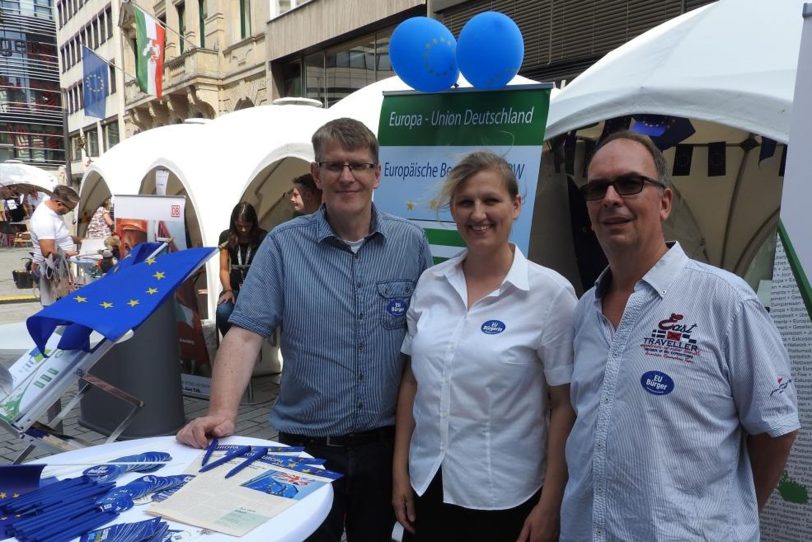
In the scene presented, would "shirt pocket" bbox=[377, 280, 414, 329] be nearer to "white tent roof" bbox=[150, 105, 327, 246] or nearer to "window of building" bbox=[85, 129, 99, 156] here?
"white tent roof" bbox=[150, 105, 327, 246]

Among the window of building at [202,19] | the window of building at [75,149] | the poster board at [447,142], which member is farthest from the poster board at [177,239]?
the window of building at [75,149]

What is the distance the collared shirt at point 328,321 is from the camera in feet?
6.38

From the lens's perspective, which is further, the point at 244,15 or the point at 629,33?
the point at 244,15

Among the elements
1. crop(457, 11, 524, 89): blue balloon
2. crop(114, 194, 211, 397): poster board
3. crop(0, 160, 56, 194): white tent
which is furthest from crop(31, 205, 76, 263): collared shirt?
crop(0, 160, 56, 194): white tent

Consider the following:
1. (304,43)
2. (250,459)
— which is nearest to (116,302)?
(250,459)

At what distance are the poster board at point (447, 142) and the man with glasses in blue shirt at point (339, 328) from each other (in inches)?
55.9

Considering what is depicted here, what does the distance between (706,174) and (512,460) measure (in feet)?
14.2

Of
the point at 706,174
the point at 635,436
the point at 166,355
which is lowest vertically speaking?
the point at 166,355

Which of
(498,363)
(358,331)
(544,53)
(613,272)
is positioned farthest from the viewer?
(544,53)

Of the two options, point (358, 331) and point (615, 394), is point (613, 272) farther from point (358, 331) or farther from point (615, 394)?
point (358, 331)

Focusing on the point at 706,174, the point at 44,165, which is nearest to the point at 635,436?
the point at 706,174

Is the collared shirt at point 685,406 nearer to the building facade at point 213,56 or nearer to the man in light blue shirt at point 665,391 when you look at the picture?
the man in light blue shirt at point 665,391

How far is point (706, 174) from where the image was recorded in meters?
5.08

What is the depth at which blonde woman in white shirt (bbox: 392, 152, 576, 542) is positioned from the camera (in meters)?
1.69
